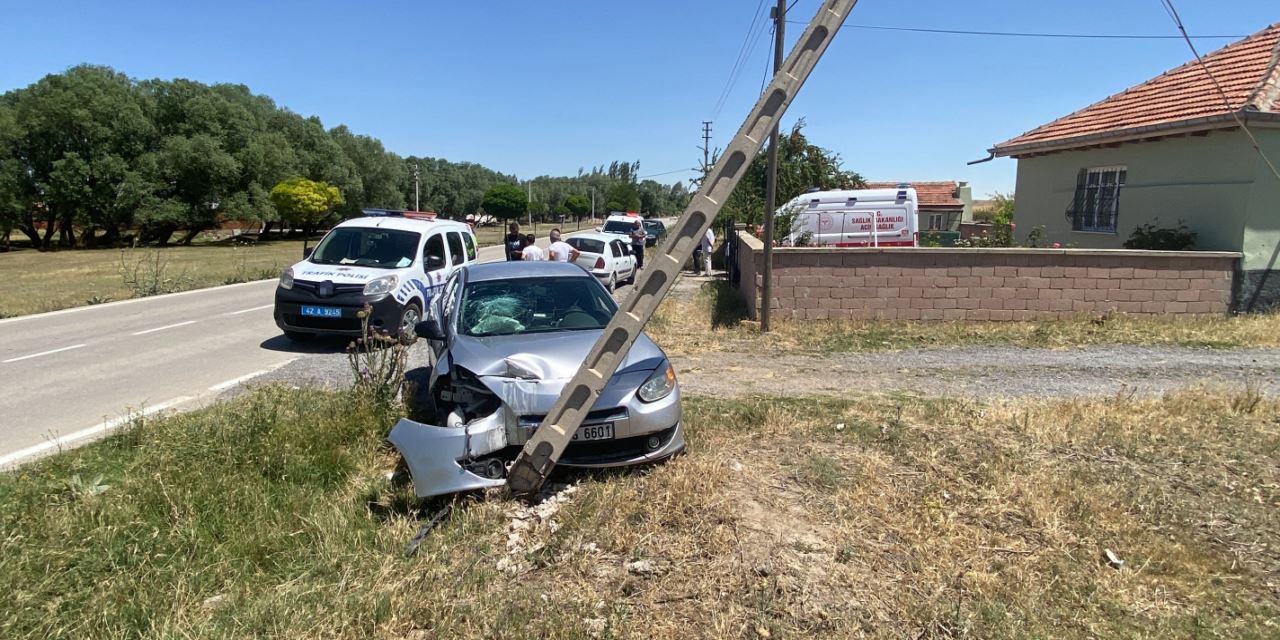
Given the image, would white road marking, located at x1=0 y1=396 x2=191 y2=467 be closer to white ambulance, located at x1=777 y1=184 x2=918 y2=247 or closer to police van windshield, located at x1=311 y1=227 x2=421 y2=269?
police van windshield, located at x1=311 y1=227 x2=421 y2=269

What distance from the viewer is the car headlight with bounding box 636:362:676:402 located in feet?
15.8

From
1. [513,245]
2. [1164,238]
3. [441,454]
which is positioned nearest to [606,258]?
[513,245]

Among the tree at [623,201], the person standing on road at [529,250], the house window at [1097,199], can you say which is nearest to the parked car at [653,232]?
the person standing on road at [529,250]

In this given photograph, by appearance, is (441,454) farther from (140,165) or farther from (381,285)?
(140,165)

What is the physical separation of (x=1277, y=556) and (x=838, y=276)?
24.9 ft

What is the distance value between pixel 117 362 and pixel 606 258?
11637mm

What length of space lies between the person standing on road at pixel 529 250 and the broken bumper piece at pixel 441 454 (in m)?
9.33

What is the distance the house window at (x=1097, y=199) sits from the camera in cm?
1416

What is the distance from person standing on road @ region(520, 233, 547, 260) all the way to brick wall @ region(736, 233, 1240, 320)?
185 inches

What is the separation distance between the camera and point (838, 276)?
11.1 m

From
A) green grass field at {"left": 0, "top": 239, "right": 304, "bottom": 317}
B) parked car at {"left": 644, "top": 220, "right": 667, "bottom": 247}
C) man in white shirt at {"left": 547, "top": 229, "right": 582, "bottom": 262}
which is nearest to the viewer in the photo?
man in white shirt at {"left": 547, "top": 229, "right": 582, "bottom": 262}

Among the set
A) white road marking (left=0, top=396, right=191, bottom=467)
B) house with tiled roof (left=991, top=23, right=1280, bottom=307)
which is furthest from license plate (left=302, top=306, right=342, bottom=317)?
house with tiled roof (left=991, top=23, right=1280, bottom=307)

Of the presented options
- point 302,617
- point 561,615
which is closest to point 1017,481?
point 561,615

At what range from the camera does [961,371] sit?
27.4 feet
